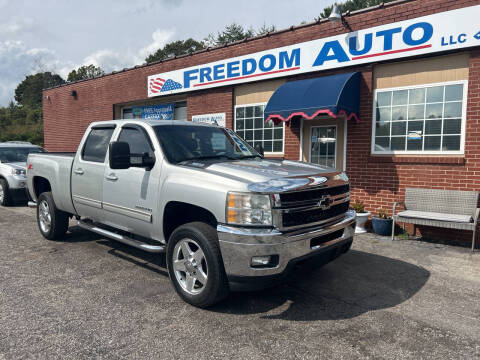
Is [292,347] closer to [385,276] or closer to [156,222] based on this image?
[156,222]

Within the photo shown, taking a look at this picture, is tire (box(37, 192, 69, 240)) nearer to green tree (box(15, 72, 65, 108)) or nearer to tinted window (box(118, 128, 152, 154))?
tinted window (box(118, 128, 152, 154))

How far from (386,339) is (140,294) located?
2.48m

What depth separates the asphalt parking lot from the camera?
9.58 feet

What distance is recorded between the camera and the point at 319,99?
292 inches

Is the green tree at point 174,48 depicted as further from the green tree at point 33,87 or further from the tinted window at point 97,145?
the tinted window at point 97,145

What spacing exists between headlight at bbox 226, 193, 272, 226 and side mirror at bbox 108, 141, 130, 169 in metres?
1.48

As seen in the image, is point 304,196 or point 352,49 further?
point 352,49

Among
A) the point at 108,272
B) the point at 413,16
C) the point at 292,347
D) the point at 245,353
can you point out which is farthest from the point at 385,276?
the point at 413,16

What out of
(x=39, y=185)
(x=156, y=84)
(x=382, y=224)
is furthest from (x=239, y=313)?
(x=156, y=84)

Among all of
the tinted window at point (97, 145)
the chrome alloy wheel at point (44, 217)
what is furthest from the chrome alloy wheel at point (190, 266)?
the chrome alloy wheel at point (44, 217)

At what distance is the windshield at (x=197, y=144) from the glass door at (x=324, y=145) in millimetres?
3977

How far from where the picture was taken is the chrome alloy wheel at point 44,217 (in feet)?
20.0

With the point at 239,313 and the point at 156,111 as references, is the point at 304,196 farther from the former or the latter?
the point at 156,111

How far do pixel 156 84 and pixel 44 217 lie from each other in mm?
7319
